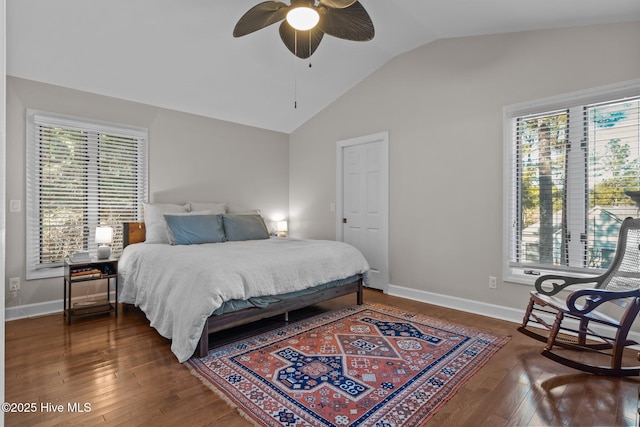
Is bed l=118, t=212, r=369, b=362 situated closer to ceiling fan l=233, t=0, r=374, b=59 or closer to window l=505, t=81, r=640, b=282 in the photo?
window l=505, t=81, r=640, b=282

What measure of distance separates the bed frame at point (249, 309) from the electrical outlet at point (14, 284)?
3.17 feet

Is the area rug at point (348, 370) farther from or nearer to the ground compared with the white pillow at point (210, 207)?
nearer to the ground

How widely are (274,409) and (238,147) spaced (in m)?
3.89

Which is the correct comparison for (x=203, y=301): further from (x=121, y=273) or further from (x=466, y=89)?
(x=466, y=89)

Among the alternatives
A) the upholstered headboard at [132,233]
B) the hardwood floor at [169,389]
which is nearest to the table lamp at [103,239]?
the upholstered headboard at [132,233]

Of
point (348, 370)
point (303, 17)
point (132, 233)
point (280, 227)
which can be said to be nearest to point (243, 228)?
point (132, 233)

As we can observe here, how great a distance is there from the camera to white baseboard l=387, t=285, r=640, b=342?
10.7ft

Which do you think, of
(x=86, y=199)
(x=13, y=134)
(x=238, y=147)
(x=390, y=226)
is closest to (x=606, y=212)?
(x=390, y=226)

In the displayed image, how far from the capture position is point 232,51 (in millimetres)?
3561

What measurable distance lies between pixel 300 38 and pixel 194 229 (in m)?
2.18

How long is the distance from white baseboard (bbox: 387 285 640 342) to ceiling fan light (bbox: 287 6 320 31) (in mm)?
3046

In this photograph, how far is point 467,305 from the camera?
3.63 meters

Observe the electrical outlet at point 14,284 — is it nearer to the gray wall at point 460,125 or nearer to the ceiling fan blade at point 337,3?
the ceiling fan blade at point 337,3

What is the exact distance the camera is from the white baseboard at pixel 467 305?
327 cm
